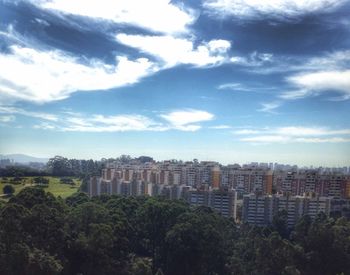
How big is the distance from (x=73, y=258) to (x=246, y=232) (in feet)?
21.3

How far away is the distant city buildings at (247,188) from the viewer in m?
20.5

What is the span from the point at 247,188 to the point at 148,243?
14.1 metres

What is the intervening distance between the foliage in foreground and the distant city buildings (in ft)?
21.2

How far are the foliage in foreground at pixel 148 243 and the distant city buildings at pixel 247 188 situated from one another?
6448mm

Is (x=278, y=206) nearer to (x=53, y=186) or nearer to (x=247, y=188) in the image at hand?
(x=247, y=188)

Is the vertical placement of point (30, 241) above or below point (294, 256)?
above

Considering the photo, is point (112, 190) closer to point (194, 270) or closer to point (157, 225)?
point (157, 225)

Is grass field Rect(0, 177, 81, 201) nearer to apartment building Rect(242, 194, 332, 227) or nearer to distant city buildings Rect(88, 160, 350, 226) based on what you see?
distant city buildings Rect(88, 160, 350, 226)

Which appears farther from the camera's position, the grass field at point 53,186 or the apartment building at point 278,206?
the grass field at point 53,186

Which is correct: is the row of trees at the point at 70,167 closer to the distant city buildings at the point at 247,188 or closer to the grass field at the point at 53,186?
the grass field at the point at 53,186

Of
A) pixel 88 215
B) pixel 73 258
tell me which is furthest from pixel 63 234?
pixel 88 215

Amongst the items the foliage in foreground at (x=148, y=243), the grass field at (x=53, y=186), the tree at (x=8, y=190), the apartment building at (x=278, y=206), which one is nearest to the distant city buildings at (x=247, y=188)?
the apartment building at (x=278, y=206)

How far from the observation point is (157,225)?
539 inches

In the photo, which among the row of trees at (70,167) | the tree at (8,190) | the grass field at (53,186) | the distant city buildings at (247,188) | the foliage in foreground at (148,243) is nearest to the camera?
the foliage in foreground at (148,243)
